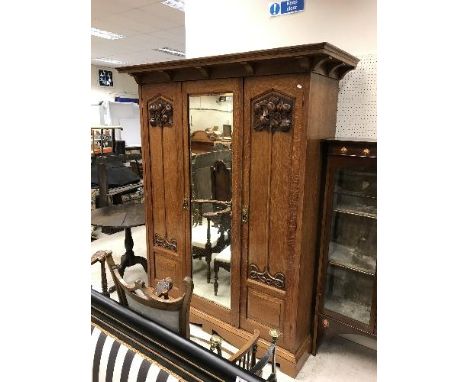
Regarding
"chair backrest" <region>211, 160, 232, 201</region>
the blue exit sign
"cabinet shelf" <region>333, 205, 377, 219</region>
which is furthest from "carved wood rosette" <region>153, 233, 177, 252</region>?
the blue exit sign

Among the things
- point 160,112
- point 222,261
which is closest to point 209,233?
point 222,261

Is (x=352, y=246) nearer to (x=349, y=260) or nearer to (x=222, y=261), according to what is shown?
(x=349, y=260)

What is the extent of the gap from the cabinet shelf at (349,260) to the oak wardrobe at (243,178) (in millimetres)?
158

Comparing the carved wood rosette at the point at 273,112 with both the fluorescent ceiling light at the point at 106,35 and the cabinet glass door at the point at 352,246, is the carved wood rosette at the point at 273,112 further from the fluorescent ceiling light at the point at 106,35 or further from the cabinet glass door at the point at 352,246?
the fluorescent ceiling light at the point at 106,35

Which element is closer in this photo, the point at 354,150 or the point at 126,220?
the point at 354,150

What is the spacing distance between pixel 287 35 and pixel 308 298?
185 cm

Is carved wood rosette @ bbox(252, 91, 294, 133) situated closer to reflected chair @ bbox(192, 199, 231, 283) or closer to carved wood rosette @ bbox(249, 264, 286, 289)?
reflected chair @ bbox(192, 199, 231, 283)

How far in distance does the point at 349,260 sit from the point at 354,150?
2.59 feet

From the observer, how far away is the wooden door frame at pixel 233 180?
6.74 ft

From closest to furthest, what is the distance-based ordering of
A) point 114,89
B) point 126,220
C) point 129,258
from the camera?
point 126,220, point 129,258, point 114,89

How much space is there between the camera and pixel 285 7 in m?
2.22

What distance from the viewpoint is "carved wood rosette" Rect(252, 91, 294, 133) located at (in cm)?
184
